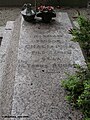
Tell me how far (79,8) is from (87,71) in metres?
5.72

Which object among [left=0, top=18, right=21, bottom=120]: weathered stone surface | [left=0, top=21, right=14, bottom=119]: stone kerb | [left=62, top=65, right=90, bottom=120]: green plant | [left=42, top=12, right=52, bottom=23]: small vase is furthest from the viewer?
[left=42, top=12, right=52, bottom=23]: small vase

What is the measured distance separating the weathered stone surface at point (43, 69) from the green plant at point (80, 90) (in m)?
0.13

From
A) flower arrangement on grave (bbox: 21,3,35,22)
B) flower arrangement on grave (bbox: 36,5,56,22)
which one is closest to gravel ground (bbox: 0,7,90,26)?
flower arrangement on grave (bbox: 21,3,35,22)

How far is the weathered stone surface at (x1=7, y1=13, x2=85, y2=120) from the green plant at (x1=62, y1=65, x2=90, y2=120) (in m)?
0.13

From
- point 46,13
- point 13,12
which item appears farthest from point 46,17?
point 13,12

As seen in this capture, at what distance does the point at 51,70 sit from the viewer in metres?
4.99

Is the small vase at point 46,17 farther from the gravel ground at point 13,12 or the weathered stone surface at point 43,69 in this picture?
the gravel ground at point 13,12

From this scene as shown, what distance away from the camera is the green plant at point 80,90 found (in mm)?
3727

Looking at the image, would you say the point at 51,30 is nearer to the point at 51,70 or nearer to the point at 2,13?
the point at 51,70

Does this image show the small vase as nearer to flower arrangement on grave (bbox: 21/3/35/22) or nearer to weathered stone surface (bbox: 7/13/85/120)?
weathered stone surface (bbox: 7/13/85/120)

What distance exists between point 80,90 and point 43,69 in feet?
3.43

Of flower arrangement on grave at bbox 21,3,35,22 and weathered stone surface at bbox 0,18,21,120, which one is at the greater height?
flower arrangement on grave at bbox 21,3,35,22

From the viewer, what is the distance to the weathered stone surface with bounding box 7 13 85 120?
4027 millimetres

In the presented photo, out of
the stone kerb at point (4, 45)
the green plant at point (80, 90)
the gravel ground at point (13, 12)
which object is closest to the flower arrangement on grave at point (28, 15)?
the stone kerb at point (4, 45)
